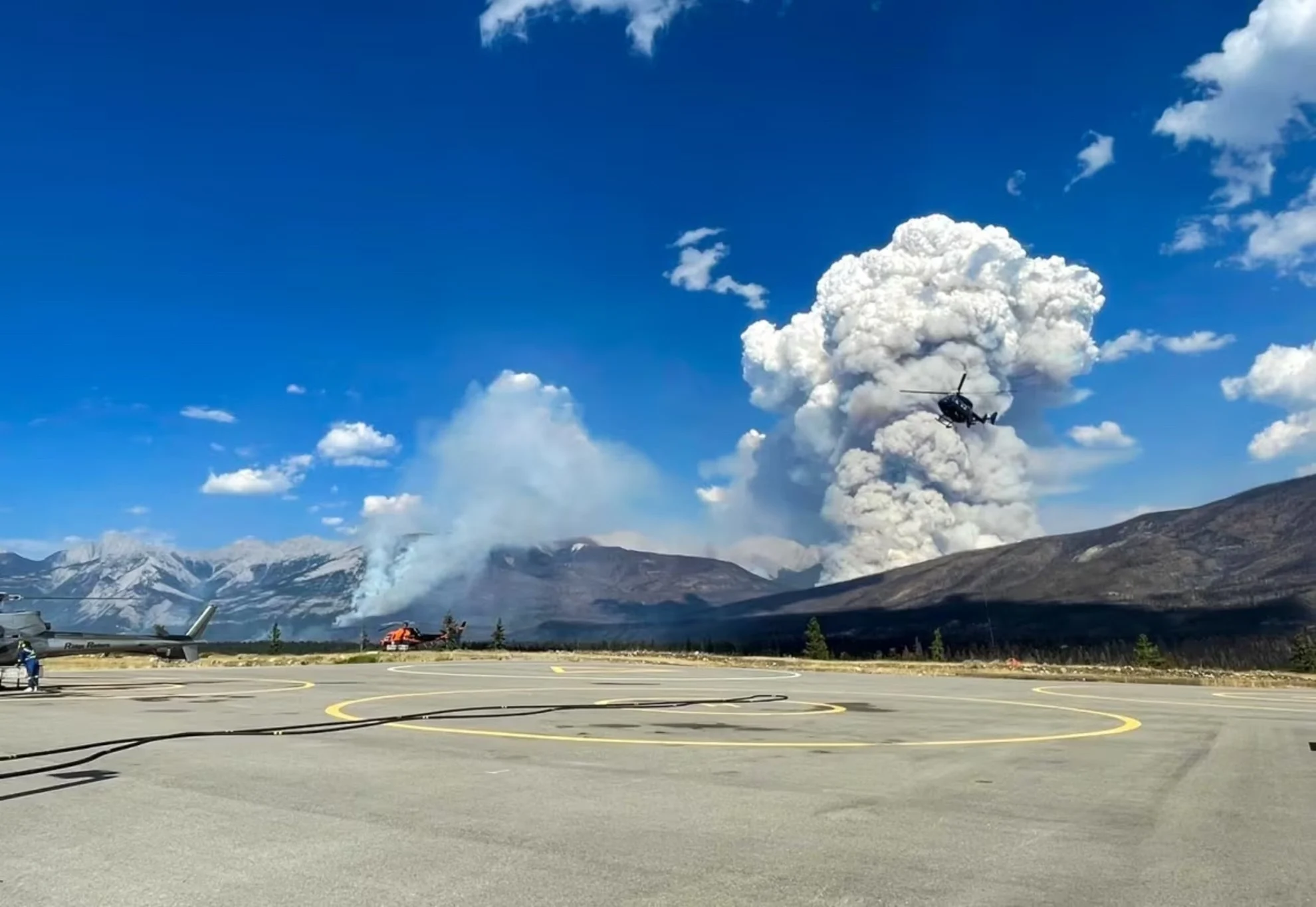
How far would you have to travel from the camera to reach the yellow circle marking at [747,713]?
76.1 feet

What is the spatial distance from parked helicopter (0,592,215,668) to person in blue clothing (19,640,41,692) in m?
1.97

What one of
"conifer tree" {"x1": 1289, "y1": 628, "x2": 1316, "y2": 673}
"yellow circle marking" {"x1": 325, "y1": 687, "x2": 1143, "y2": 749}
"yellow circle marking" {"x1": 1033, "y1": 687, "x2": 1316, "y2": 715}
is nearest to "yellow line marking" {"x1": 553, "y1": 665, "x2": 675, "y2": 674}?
"yellow circle marking" {"x1": 1033, "y1": 687, "x2": 1316, "y2": 715}

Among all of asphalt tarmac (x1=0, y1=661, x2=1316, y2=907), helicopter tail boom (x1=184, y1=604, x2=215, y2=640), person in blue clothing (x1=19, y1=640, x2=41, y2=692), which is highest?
helicopter tail boom (x1=184, y1=604, x2=215, y2=640)

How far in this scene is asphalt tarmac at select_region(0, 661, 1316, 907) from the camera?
734cm

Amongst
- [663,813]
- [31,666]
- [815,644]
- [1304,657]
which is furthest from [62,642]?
[815,644]

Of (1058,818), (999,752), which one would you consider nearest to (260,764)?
(1058,818)

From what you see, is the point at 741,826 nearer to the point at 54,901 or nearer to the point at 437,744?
the point at 54,901

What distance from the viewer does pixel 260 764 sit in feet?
45.1

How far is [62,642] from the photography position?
38.5 metres

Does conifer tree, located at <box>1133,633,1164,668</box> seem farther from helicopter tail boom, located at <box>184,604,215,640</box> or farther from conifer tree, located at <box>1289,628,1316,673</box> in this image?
helicopter tail boom, located at <box>184,604,215,640</box>

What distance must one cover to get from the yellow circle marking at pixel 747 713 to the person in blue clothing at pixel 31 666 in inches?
804

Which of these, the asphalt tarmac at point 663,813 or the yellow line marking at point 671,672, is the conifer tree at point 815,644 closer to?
the yellow line marking at point 671,672

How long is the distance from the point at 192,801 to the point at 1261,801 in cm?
1362

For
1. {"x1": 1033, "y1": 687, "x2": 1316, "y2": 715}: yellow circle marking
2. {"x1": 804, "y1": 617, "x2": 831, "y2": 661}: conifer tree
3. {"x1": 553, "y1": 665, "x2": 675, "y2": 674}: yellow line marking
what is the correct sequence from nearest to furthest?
{"x1": 1033, "y1": 687, "x2": 1316, "y2": 715}: yellow circle marking → {"x1": 553, "y1": 665, "x2": 675, "y2": 674}: yellow line marking → {"x1": 804, "y1": 617, "x2": 831, "y2": 661}: conifer tree
